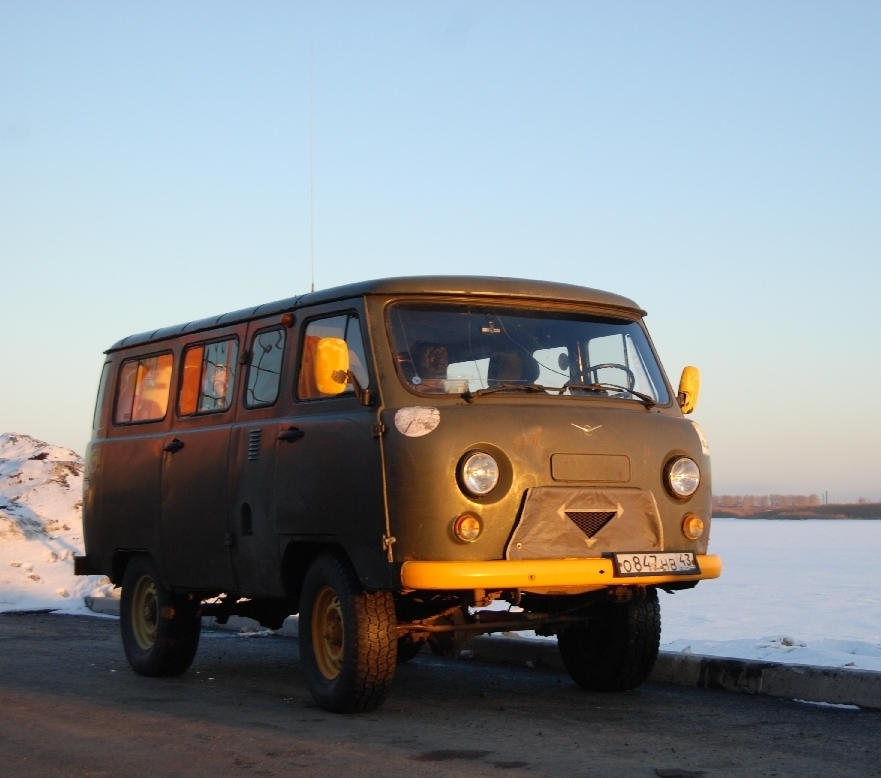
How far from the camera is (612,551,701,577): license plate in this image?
766 centimetres

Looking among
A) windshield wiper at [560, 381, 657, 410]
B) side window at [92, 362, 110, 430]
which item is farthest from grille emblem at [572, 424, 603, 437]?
side window at [92, 362, 110, 430]

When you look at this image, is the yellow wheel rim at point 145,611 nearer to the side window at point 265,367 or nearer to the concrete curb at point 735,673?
the side window at point 265,367

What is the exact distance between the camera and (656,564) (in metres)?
7.79

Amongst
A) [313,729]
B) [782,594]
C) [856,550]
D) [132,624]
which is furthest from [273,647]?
[856,550]

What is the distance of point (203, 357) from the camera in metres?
9.81

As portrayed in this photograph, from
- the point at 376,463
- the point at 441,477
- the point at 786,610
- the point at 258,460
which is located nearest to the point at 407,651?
the point at 258,460

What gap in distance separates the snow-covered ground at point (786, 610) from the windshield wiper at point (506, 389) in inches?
98.6

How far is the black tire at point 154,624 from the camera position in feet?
32.1

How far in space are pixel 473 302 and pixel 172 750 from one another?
308 centimetres

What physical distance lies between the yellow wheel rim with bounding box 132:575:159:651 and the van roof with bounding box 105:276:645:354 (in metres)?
2.35

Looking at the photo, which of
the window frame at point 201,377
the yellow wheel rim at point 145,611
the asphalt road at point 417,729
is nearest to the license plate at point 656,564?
the asphalt road at point 417,729

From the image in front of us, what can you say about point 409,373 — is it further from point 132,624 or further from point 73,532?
point 73,532

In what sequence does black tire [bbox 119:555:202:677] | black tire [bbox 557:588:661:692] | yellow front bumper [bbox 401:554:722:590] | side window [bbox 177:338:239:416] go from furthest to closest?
1. black tire [bbox 119:555:202:677]
2. side window [bbox 177:338:239:416]
3. black tire [bbox 557:588:661:692]
4. yellow front bumper [bbox 401:554:722:590]

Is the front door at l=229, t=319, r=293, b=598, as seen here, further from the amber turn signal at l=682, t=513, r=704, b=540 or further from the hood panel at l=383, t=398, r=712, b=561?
the amber turn signal at l=682, t=513, r=704, b=540
